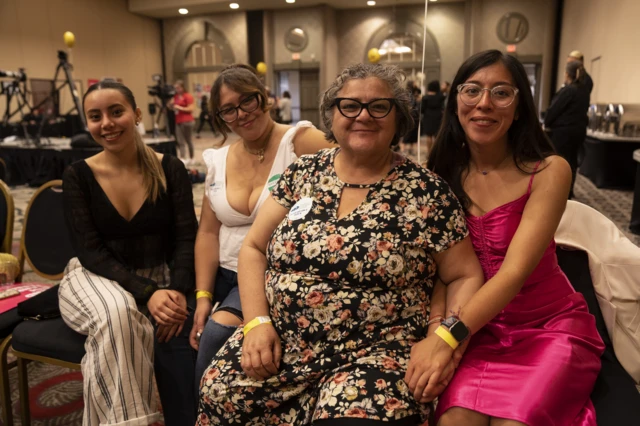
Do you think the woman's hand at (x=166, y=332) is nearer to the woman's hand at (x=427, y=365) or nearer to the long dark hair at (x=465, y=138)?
the woman's hand at (x=427, y=365)

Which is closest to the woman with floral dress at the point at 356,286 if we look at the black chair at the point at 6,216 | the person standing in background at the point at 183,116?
the black chair at the point at 6,216

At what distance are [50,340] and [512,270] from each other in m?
1.55

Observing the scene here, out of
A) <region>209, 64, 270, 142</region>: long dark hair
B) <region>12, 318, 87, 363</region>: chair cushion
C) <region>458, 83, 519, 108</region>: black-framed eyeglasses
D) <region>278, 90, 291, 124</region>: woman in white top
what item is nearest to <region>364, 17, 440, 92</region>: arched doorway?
<region>278, 90, 291, 124</region>: woman in white top

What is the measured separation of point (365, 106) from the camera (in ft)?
4.62

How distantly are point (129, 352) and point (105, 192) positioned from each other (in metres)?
0.63

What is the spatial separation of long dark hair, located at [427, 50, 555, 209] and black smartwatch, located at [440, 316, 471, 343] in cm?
40

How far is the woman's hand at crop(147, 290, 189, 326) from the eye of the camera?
173 cm

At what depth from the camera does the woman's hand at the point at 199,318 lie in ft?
5.78

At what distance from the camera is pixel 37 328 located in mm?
1771

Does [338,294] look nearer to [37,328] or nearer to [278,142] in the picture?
[278,142]

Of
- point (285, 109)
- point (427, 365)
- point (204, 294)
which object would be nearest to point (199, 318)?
point (204, 294)

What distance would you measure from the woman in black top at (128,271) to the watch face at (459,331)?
3.21 ft

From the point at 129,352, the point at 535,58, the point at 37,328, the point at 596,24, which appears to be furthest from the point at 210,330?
the point at 535,58

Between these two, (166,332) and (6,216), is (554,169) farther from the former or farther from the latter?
(6,216)
